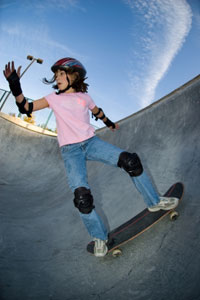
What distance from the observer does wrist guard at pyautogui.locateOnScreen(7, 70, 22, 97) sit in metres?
2.18

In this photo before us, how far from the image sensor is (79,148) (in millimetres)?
2396

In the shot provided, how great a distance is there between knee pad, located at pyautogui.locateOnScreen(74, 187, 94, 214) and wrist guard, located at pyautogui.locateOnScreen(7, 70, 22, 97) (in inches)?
52.9

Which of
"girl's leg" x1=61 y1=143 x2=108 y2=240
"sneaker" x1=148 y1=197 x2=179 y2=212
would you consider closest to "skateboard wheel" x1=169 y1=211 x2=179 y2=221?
"sneaker" x1=148 y1=197 x2=179 y2=212

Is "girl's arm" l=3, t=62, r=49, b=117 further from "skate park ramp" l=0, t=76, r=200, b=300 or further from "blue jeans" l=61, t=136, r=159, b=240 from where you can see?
"skate park ramp" l=0, t=76, r=200, b=300

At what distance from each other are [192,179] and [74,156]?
1969 millimetres

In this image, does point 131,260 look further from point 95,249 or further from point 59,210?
point 59,210

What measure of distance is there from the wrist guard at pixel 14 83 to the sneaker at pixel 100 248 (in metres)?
2.02

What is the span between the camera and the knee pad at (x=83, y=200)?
7.15 feet

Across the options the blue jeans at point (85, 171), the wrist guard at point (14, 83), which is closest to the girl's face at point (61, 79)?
the wrist guard at point (14, 83)

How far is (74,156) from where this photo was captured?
7.70 ft

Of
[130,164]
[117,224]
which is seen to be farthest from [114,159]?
[117,224]

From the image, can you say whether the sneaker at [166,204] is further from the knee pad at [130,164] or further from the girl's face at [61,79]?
the girl's face at [61,79]

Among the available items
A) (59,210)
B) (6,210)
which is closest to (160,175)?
(59,210)

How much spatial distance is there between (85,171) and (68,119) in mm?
686
